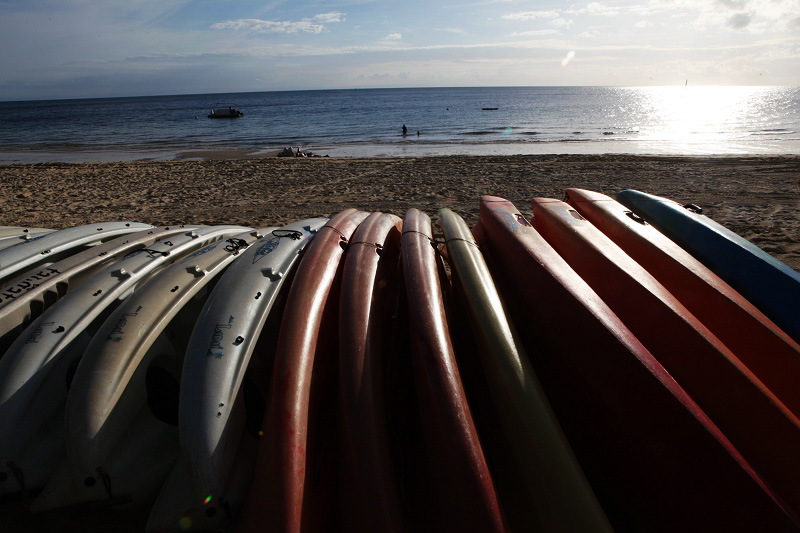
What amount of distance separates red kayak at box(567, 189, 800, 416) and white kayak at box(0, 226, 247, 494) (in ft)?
9.89

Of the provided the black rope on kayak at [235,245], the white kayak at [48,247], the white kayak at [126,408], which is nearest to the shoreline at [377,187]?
the white kayak at [48,247]

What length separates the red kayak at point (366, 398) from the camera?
1.46m

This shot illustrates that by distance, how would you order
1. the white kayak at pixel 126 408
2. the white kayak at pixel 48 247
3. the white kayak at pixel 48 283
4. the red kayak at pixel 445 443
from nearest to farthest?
the red kayak at pixel 445 443 < the white kayak at pixel 126 408 < the white kayak at pixel 48 283 < the white kayak at pixel 48 247

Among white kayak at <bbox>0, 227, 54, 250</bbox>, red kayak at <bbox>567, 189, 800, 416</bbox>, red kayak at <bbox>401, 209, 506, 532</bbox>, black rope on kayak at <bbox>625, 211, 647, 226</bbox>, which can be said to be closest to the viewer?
red kayak at <bbox>401, 209, 506, 532</bbox>

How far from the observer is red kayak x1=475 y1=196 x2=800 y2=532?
144cm

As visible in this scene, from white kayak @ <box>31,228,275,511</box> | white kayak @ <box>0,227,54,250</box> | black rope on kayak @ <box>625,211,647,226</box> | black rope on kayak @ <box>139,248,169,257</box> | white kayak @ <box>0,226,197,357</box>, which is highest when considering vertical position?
black rope on kayak @ <box>625,211,647,226</box>

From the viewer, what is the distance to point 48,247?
3.07m

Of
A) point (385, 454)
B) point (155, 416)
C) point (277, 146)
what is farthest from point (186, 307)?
point (277, 146)

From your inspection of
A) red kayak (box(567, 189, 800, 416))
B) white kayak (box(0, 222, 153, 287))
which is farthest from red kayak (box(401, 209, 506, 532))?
white kayak (box(0, 222, 153, 287))

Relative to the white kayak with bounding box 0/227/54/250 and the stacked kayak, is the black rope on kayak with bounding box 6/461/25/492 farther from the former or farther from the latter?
the white kayak with bounding box 0/227/54/250

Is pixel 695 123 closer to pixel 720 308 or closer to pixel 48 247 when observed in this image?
pixel 720 308

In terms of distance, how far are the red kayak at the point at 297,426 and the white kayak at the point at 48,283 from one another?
1.51 m

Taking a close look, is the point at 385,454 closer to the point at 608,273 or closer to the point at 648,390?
the point at 648,390

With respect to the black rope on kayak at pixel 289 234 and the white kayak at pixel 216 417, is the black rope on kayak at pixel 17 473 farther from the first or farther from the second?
the black rope on kayak at pixel 289 234
